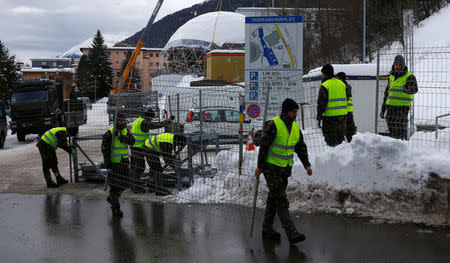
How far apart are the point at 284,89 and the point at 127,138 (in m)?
3.74

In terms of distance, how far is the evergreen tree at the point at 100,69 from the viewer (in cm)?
9056

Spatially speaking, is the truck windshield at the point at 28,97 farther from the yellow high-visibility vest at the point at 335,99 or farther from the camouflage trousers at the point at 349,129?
the yellow high-visibility vest at the point at 335,99

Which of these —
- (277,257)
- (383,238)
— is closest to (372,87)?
(383,238)

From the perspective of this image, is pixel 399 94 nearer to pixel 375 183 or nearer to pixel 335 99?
pixel 335 99

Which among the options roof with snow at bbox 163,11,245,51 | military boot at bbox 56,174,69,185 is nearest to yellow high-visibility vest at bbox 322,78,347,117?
military boot at bbox 56,174,69,185

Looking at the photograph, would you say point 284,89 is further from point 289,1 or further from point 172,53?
point 172,53

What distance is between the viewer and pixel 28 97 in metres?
23.1

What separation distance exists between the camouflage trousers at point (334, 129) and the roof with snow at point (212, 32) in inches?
2012

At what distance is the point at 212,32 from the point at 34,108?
40770 mm

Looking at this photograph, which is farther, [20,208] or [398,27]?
[398,27]

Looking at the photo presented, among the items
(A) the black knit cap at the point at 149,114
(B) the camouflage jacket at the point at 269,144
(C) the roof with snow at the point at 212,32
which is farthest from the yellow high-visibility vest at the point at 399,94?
(C) the roof with snow at the point at 212,32

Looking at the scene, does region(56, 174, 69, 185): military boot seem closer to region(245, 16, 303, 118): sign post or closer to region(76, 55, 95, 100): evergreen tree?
region(245, 16, 303, 118): sign post

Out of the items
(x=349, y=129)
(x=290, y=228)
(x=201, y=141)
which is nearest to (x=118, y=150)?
(x=201, y=141)

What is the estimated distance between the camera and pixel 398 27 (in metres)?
37.6
